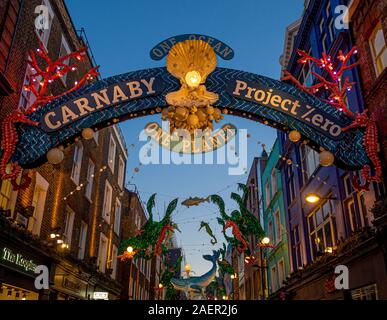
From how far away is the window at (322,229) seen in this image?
17000 millimetres

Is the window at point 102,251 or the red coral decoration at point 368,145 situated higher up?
the window at point 102,251

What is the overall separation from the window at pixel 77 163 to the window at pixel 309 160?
441 inches

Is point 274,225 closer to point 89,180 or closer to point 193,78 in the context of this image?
point 89,180

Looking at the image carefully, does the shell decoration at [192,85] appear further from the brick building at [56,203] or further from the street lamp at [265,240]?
the street lamp at [265,240]

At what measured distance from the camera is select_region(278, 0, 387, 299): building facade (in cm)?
1240

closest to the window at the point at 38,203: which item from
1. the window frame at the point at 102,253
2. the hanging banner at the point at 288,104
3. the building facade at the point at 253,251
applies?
the hanging banner at the point at 288,104

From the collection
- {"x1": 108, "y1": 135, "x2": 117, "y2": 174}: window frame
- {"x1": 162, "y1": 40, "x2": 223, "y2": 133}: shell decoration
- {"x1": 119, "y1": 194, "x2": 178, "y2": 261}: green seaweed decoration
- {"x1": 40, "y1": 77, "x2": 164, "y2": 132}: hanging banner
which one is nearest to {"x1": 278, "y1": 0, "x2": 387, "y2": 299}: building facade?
{"x1": 162, "y1": 40, "x2": 223, "y2": 133}: shell decoration

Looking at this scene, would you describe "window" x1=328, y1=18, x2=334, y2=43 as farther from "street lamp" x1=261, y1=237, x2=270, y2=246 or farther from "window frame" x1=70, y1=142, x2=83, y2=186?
"window frame" x1=70, y1=142, x2=83, y2=186

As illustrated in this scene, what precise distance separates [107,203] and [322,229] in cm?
1394
